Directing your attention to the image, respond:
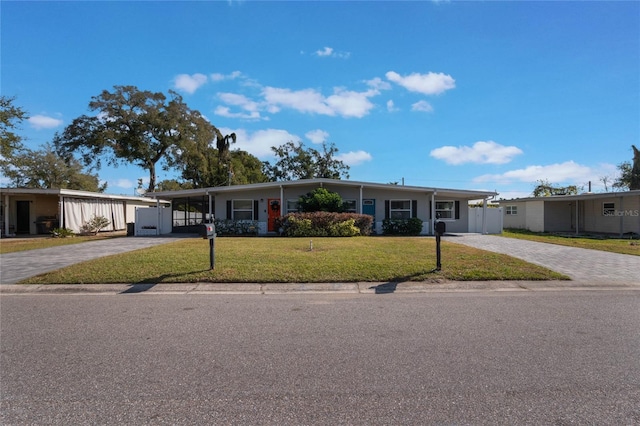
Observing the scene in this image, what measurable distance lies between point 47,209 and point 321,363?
92.9 feet

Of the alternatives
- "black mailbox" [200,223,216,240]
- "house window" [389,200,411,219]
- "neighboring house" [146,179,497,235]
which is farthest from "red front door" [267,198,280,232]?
"black mailbox" [200,223,216,240]

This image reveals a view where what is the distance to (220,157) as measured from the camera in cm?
4078

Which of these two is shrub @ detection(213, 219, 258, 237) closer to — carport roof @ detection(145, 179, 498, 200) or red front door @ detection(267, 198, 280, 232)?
red front door @ detection(267, 198, 280, 232)

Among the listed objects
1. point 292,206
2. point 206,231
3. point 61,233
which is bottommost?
point 61,233

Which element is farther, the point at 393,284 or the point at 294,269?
the point at 294,269

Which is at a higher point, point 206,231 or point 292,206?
point 292,206

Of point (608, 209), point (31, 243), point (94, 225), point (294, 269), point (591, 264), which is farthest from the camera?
point (608, 209)

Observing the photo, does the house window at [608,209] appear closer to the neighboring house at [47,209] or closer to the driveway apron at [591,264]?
the driveway apron at [591,264]

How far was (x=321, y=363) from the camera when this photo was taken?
3783 millimetres

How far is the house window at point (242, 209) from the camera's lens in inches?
902

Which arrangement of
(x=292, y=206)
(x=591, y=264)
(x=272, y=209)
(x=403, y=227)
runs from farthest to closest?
1. (x=292, y=206)
2. (x=272, y=209)
3. (x=403, y=227)
4. (x=591, y=264)

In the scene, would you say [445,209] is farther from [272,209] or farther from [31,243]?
[31,243]

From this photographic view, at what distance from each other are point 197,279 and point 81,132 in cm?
3275

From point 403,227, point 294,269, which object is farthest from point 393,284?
point 403,227
